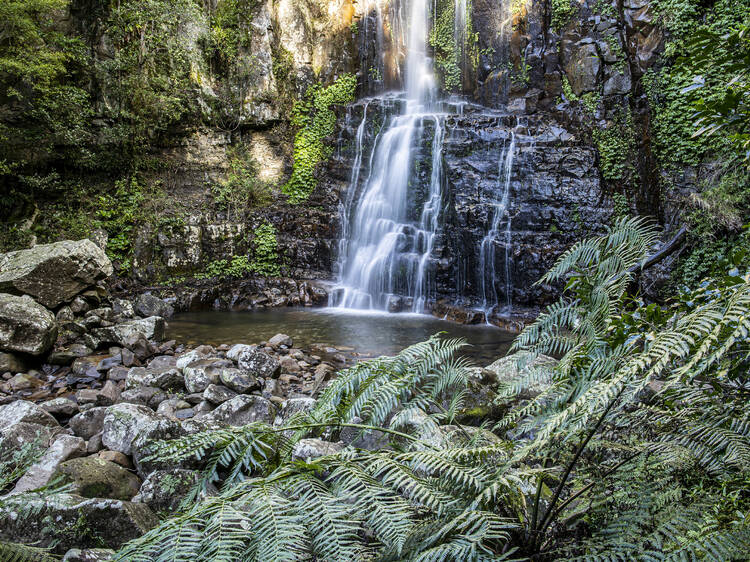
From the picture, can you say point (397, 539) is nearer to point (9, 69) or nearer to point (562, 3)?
point (9, 69)

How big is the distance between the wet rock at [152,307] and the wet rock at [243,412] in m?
6.44

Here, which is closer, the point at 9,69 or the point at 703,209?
the point at 703,209

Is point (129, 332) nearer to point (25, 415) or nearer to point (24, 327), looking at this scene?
point (24, 327)

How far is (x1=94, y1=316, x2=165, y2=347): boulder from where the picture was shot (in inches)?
234

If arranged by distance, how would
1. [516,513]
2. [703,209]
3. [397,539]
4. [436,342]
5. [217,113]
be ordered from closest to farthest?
1. [397,539]
2. [516,513]
3. [436,342]
4. [703,209]
5. [217,113]

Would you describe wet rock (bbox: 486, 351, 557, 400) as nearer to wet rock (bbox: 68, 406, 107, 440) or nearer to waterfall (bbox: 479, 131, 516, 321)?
wet rock (bbox: 68, 406, 107, 440)

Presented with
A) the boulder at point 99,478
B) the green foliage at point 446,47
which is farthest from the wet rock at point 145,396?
the green foliage at point 446,47

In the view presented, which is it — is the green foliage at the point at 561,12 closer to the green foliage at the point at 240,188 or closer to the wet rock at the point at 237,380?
the green foliage at the point at 240,188

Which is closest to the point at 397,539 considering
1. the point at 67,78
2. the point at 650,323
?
the point at 650,323

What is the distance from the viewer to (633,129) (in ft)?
32.5

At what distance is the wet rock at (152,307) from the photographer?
863 cm

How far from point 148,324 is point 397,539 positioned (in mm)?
6747

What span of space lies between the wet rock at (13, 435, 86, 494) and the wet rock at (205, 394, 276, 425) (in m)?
0.86

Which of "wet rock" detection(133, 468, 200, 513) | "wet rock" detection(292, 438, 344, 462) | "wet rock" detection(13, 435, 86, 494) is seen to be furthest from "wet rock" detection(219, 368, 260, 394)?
"wet rock" detection(292, 438, 344, 462)
